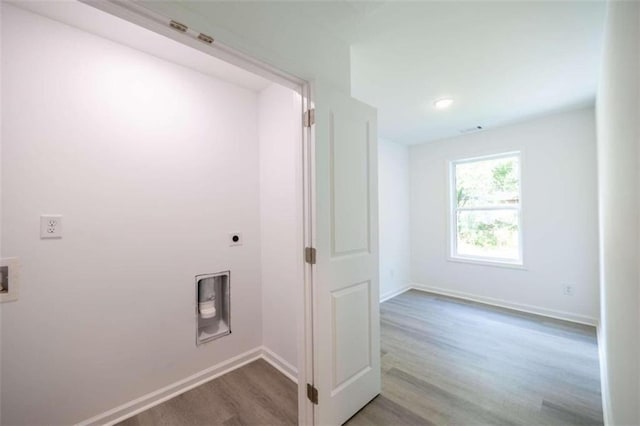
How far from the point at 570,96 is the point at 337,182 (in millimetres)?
2821

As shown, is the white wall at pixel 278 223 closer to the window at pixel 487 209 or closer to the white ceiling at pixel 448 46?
the white ceiling at pixel 448 46

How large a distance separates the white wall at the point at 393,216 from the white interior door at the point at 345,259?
209 centimetres

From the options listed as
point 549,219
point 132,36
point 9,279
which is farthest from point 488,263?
point 9,279

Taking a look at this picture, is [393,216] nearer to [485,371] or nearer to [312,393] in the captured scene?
[485,371]

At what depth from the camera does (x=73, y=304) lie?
154cm

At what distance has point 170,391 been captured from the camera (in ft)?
6.13

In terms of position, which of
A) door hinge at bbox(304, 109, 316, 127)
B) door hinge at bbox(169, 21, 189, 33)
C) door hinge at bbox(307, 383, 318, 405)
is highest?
door hinge at bbox(169, 21, 189, 33)

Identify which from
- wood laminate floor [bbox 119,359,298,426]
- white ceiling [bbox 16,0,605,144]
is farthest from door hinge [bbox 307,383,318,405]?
white ceiling [bbox 16,0,605,144]

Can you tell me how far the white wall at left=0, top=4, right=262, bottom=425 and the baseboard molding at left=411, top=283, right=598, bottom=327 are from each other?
130 inches

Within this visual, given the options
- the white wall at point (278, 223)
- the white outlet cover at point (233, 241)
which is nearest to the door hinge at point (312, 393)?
the white wall at point (278, 223)

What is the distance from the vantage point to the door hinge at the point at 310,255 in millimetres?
1483

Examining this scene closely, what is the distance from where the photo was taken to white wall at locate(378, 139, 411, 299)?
12.9 feet

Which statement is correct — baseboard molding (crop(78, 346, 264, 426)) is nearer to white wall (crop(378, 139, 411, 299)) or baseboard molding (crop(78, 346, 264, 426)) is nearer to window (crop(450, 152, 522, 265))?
white wall (crop(378, 139, 411, 299))

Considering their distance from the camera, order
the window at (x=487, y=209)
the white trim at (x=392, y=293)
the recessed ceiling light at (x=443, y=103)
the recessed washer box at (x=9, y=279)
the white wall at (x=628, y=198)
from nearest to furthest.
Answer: the white wall at (x=628, y=198)
the recessed washer box at (x=9, y=279)
the recessed ceiling light at (x=443, y=103)
the window at (x=487, y=209)
the white trim at (x=392, y=293)
